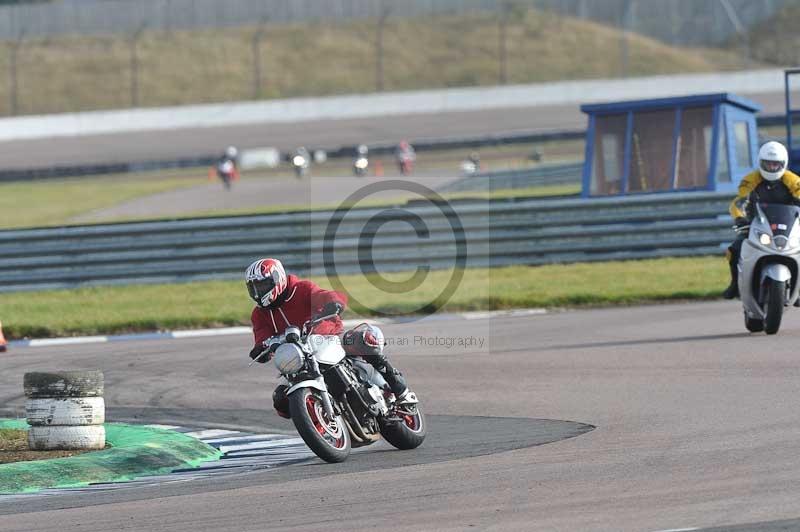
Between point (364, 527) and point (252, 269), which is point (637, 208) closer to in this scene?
point (252, 269)

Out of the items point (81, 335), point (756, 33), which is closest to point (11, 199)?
point (81, 335)

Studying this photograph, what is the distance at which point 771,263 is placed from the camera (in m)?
13.0

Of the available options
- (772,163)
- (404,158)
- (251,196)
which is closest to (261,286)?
(772,163)

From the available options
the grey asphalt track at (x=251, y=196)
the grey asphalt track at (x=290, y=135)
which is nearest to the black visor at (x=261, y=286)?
the grey asphalt track at (x=251, y=196)

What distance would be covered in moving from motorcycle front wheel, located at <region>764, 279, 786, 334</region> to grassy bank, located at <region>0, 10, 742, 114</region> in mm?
49890

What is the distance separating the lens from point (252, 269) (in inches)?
346

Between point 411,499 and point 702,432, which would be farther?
point 702,432

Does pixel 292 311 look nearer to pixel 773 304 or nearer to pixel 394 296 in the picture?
pixel 773 304

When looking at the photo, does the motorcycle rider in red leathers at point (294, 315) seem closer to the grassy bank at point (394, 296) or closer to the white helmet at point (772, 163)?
the white helmet at point (772, 163)

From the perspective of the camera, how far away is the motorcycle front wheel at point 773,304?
1280 centimetres

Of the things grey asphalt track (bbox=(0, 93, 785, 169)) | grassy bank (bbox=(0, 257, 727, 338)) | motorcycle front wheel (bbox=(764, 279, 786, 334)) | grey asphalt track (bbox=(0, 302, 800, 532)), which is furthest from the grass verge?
motorcycle front wheel (bbox=(764, 279, 786, 334))

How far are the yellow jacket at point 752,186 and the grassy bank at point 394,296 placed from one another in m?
4.29

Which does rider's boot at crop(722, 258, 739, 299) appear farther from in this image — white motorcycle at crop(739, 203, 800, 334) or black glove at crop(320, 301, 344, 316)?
black glove at crop(320, 301, 344, 316)

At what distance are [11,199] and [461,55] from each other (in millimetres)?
29810
